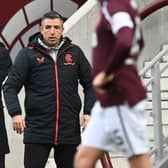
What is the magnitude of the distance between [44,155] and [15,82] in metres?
0.63

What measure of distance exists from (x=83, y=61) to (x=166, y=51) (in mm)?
1216

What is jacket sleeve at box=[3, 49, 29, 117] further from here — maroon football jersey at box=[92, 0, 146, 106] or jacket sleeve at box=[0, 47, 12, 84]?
maroon football jersey at box=[92, 0, 146, 106]

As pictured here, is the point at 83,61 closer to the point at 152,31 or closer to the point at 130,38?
the point at 130,38

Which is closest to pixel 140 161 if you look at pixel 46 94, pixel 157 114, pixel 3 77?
pixel 46 94

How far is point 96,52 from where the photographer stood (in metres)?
4.34

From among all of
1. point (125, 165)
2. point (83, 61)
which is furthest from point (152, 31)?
point (83, 61)

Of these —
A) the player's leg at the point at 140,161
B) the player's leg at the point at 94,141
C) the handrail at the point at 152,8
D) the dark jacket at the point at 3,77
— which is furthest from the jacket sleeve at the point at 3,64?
the handrail at the point at 152,8

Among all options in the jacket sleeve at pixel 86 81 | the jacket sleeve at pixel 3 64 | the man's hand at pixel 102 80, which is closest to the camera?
the man's hand at pixel 102 80

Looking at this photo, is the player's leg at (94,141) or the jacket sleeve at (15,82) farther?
the jacket sleeve at (15,82)

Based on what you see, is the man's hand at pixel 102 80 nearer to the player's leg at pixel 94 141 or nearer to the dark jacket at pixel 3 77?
the player's leg at pixel 94 141

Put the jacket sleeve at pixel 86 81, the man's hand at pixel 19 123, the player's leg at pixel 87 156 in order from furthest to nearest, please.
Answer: the jacket sleeve at pixel 86 81 → the man's hand at pixel 19 123 → the player's leg at pixel 87 156

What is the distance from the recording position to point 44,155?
5.82 meters

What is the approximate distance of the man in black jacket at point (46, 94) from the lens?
18.9ft

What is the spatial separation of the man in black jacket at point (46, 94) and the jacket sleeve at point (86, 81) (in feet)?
0.22
